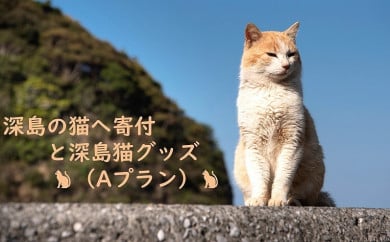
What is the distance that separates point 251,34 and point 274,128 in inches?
17.3

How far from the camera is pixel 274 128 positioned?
253 centimetres

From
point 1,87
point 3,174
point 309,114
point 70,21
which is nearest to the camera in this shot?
point 309,114

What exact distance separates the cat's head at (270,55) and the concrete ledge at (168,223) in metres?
0.62

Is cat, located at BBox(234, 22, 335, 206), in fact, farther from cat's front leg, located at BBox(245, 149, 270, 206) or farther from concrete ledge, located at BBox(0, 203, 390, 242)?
concrete ledge, located at BBox(0, 203, 390, 242)

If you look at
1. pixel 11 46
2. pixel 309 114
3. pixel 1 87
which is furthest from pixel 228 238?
pixel 11 46

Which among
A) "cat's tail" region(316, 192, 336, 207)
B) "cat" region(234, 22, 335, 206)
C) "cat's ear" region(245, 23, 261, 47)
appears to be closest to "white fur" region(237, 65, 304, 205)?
"cat" region(234, 22, 335, 206)

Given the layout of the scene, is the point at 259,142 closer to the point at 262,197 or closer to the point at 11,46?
the point at 262,197

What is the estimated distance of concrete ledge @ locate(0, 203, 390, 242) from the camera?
173 cm

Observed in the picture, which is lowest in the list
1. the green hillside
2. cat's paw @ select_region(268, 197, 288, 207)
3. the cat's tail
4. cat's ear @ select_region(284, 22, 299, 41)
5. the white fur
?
cat's paw @ select_region(268, 197, 288, 207)

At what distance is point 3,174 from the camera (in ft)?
22.0

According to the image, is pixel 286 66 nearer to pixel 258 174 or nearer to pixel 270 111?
pixel 270 111

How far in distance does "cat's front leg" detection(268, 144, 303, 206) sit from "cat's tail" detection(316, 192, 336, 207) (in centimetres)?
41

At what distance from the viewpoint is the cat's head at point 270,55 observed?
2580 mm

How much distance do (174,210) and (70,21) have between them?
780 centimetres
